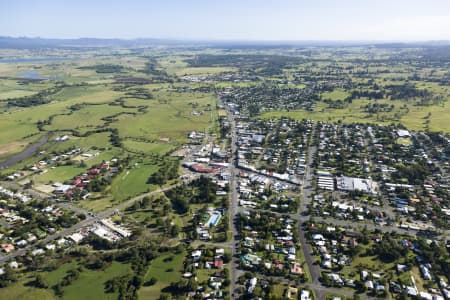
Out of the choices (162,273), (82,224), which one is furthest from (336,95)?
(162,273)

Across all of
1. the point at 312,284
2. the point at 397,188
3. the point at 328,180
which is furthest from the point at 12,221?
the point at 397,188

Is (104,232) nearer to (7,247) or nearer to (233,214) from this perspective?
(7,247)

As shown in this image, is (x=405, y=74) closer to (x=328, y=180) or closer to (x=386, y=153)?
(x=386, y=153)

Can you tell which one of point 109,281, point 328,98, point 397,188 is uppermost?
point 328,98

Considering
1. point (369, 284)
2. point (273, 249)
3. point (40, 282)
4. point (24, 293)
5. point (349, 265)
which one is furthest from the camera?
point (273, 249)

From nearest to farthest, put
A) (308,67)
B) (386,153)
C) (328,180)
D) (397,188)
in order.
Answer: (397,188) < (328,180) < (386,153) < (308,67)

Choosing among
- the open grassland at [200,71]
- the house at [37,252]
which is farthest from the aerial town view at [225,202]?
the open grassland at [200,71]

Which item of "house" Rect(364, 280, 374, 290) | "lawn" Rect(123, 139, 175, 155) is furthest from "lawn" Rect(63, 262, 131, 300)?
"lawn" Rect(123, 139, 175, 155)
